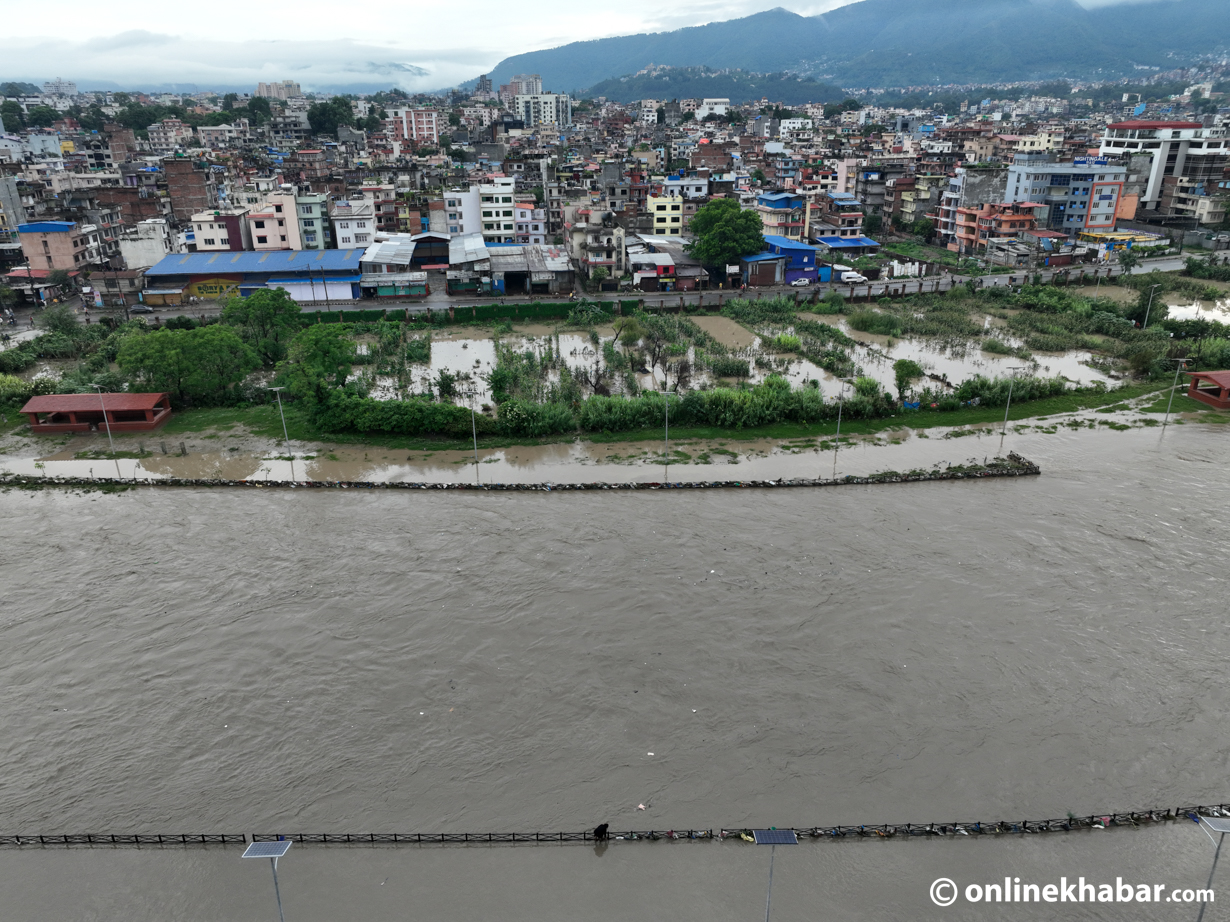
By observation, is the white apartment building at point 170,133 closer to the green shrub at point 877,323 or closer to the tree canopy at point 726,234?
the tree canopy at point 726,234

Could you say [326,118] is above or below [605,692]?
above

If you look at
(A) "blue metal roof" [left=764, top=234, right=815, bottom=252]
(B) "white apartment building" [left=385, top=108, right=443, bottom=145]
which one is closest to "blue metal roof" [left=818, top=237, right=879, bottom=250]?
(A) "blue metal roof" [left=764, top=234, right=815, bottom=252]

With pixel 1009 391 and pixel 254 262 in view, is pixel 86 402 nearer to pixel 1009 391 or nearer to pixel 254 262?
pixel 254 262

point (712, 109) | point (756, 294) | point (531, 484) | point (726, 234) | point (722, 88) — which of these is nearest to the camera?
point (531, 484)

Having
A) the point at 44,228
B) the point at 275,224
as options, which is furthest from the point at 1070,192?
the point at 44,228

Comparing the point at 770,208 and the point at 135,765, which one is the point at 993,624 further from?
the point at 770,208

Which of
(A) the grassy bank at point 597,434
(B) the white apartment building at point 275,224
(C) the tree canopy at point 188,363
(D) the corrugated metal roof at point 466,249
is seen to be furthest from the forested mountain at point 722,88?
(C) the tree canopy at point 188,363

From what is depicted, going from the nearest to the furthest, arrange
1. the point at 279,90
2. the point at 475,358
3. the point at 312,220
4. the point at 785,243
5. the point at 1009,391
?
the point at 1009,391, the point at 475,358, the point at 785,243, the point at 312,220, the point at 279,90
